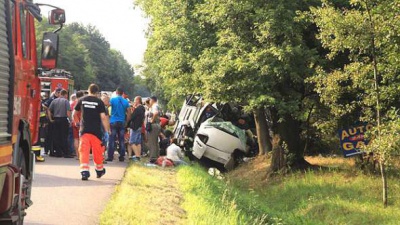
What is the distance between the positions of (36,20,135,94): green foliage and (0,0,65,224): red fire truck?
79.0 metres

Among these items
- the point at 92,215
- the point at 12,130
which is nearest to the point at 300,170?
the point at 92,215

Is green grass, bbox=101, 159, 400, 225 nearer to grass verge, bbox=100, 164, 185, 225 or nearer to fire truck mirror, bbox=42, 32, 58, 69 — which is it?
grass verge, bbox=100, 164, 185, 225

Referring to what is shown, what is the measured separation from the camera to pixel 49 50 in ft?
21.2

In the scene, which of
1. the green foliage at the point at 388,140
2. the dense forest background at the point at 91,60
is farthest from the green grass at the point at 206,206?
the dense forest background at the point at 91,60

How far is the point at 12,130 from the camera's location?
182 inches

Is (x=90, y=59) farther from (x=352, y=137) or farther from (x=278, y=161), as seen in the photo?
(x=352, y=137)

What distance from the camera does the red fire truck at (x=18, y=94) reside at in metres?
4.27

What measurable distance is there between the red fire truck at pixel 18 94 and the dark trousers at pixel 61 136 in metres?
6.24

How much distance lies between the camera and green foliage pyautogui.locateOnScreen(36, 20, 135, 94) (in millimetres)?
86062

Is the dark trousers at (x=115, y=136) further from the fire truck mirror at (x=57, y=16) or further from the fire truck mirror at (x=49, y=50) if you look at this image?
the fire truck mirror at (x=49, y=50)

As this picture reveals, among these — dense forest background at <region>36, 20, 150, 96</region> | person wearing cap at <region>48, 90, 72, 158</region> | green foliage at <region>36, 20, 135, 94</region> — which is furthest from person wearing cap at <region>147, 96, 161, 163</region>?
green foliage at <region>36, 20, 135, 94</region>

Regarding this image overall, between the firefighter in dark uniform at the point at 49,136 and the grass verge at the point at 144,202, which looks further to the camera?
the firefighter in dark uniform at the point at 49,136

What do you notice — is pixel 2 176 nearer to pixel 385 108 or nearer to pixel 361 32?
pixel 361 32

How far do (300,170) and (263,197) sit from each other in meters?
1.55
